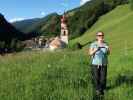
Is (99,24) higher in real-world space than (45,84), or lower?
higher

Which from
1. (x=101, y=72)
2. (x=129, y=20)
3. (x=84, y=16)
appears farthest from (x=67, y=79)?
(x=84, y=16)

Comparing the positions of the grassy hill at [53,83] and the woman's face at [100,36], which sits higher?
the woman's face at [100,36]

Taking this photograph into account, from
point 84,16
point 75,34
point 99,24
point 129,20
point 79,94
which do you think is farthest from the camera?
point 84,16

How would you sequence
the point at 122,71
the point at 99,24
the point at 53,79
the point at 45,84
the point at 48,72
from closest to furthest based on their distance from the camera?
the point at 45,84, the point at 53,79, the point at 48,72, the point at 122,71, the point at 99,24

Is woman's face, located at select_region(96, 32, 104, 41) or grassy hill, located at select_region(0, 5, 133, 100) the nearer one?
grassy hill, located at select_region(0, 5, 133, 100)

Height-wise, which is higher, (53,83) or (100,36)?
(100,36)

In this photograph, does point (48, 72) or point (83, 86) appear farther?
point (48, 72)

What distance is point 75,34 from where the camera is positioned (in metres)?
162

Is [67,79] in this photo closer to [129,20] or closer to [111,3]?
[129,20]

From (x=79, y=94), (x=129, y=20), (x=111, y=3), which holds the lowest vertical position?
(x=79, y=94)

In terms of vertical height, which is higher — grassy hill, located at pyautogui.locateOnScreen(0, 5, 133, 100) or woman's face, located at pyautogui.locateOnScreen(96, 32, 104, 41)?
woman's face, located at pyautogui.locateOnScreen(96, 32, 104, 41)

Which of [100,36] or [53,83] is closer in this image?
[100,36]

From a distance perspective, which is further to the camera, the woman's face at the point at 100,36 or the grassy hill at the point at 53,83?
the woman's face at the point at 100,36

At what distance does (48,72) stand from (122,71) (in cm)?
328
